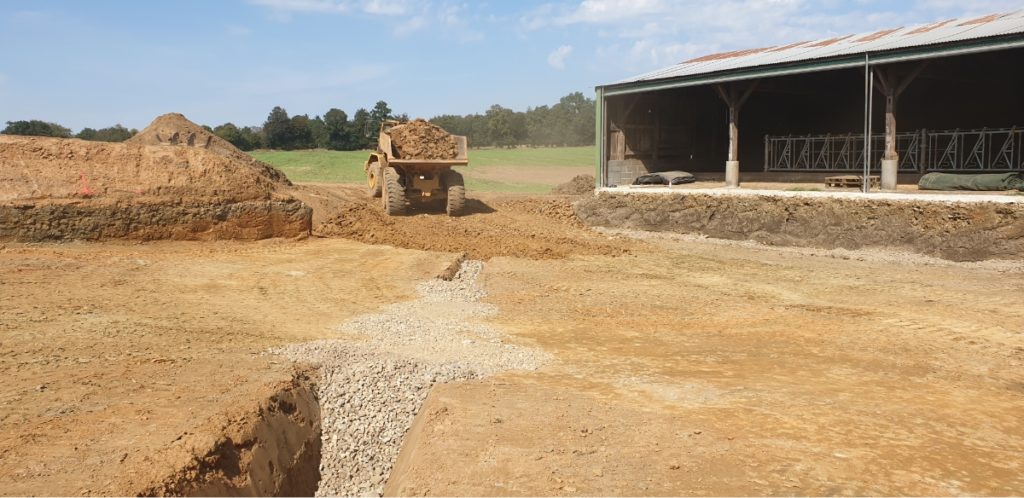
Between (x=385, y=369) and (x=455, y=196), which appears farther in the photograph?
(x=455, y=196)

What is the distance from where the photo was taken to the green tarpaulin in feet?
47.3

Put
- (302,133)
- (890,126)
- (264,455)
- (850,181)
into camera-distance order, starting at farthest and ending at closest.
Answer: (302,133)
(850,181)
(890,126)
(264,455)

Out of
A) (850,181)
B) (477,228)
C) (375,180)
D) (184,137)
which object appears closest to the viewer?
(850,181)

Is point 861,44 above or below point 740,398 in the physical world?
above

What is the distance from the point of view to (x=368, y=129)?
20.4 metres

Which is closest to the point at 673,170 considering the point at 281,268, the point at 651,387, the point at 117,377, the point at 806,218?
the point at 806,218

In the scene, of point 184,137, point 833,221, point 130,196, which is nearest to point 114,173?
point 130,196

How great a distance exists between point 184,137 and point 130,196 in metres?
10.6

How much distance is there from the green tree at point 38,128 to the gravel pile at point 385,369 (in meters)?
37.3

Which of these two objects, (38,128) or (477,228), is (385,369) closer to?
(477,228)

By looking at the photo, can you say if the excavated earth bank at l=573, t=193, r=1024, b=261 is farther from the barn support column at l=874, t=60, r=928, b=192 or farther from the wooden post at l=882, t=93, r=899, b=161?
the wooden post at l=882, t=93, r=899, b=161

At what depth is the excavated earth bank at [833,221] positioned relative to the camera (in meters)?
12.6

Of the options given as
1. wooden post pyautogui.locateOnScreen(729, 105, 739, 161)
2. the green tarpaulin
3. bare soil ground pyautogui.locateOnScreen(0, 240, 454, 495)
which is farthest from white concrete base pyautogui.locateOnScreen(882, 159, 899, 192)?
bare soil ground pyautogui.locateOnScreen(0, 240, 454, 495)

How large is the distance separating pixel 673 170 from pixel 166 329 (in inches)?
693
